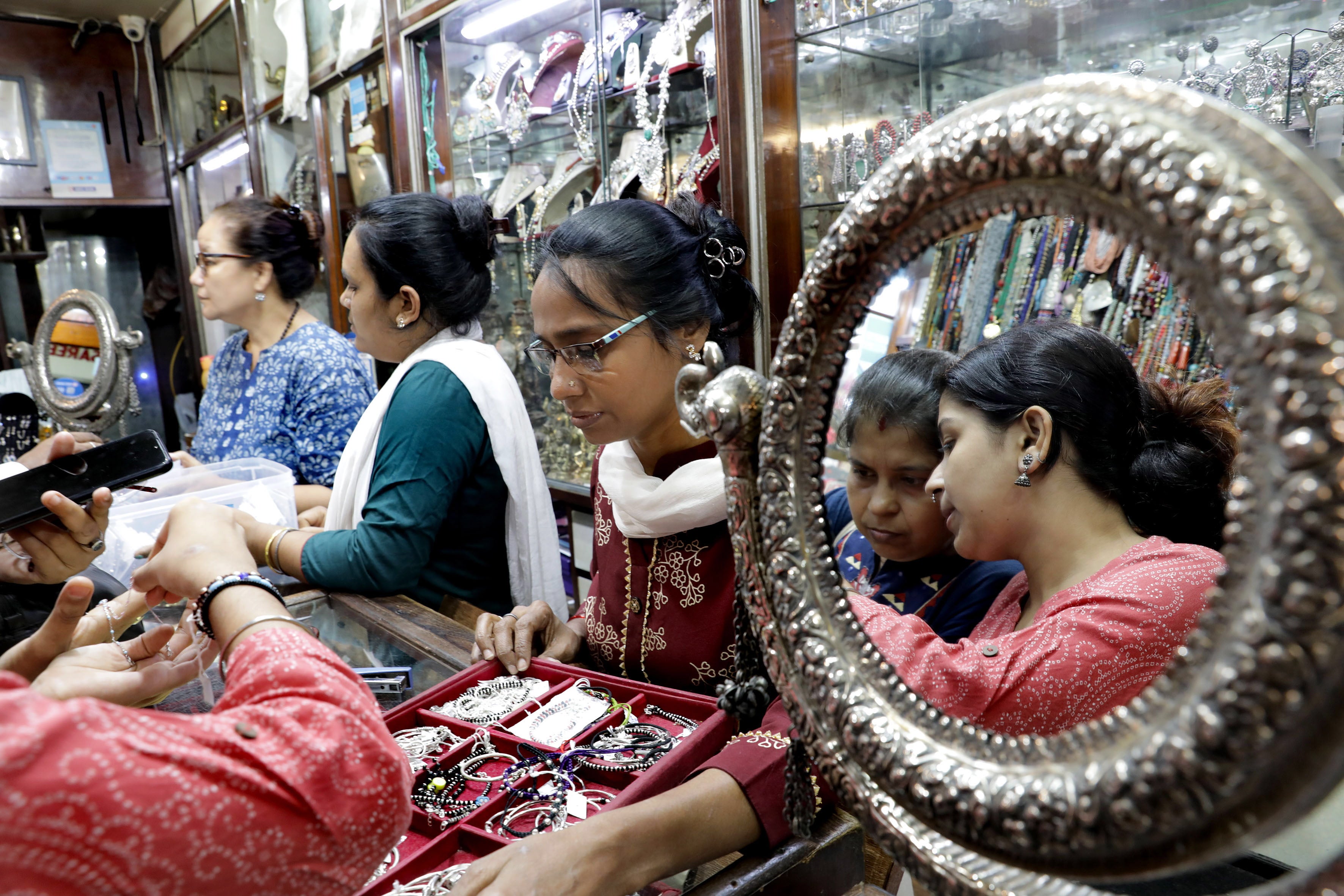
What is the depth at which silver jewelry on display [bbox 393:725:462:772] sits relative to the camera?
98 centimetres

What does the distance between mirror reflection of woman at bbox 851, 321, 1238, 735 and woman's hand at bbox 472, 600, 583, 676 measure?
613 mm

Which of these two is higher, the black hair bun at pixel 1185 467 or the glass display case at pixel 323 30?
the glass display case at pixel 323 30

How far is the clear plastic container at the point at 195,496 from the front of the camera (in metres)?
1.69

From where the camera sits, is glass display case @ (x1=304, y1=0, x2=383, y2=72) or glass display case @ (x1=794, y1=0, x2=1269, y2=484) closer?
glass display case @ (x1=794, y1=0, x2=1269, y2=484)

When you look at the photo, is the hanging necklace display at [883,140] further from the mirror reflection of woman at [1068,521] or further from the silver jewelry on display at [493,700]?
the silver jewelry on display at [493,700]

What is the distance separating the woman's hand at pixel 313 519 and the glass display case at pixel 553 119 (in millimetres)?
984

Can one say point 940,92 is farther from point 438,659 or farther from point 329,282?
point 329,282

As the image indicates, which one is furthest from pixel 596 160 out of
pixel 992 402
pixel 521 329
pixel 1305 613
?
pixel 1305 613

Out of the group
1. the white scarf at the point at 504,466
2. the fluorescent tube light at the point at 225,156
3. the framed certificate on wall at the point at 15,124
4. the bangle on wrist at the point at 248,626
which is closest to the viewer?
the bangle on wrist at the point at 248,626

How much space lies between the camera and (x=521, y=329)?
3.29 m

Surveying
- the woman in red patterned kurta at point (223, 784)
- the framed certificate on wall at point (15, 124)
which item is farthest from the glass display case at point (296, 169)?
the woman in red patterned kurta at point (223, 784)

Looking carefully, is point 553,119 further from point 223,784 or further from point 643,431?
point 223,784

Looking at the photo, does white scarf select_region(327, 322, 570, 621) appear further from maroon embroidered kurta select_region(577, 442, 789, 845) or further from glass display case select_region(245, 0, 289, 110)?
glass display case select_region(245, 0, 289, 110)

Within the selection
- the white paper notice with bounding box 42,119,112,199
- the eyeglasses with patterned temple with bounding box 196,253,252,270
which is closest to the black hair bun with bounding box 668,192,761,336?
the eyeglasses with patterned temple with bounding box 196,253,252,270
